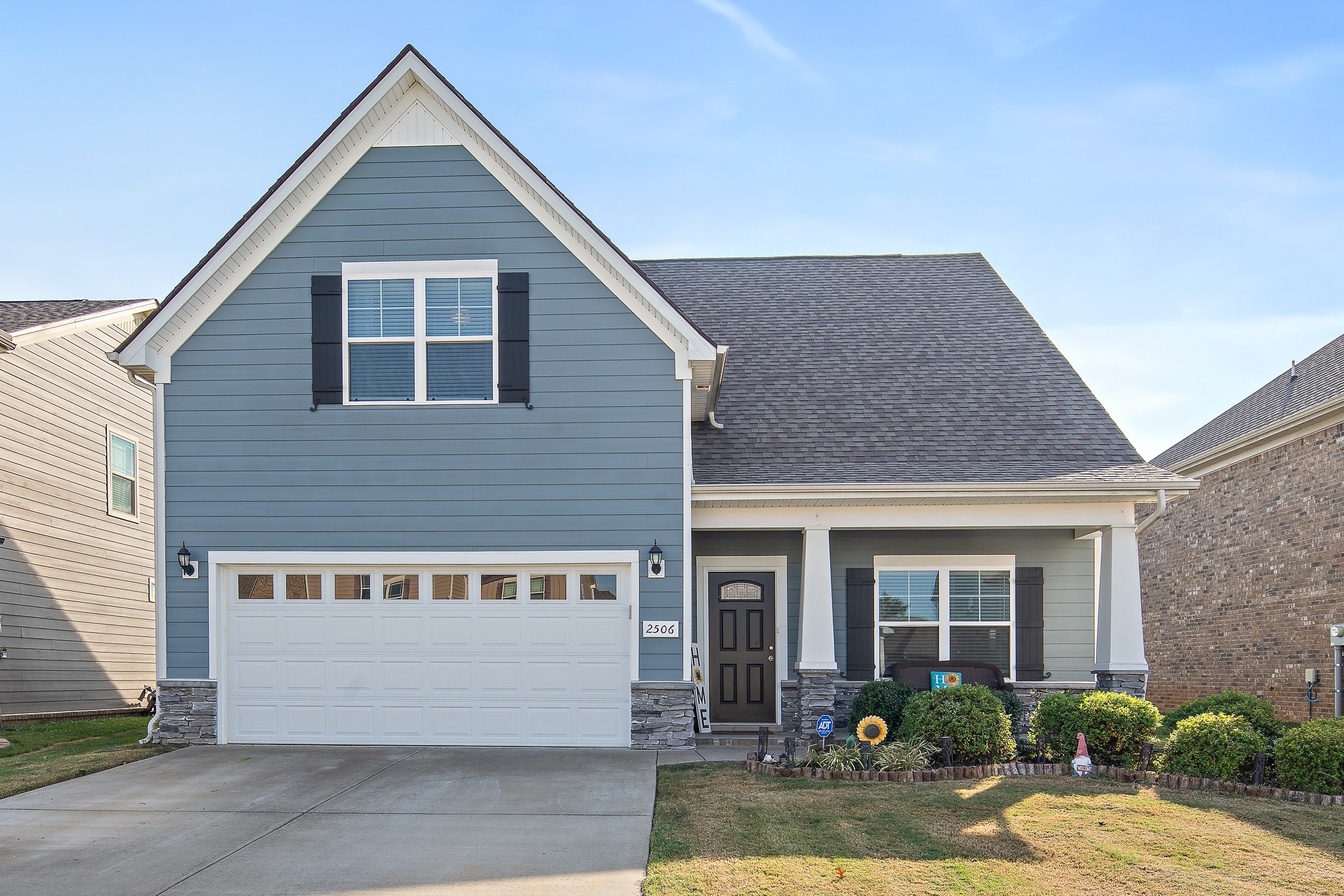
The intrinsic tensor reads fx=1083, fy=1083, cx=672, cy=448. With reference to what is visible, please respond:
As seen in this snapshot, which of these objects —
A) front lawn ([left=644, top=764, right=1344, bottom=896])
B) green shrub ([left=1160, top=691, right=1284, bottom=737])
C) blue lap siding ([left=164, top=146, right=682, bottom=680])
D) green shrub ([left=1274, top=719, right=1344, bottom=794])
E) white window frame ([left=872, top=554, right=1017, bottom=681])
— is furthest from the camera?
white window frame ([left=872, top=554, right=1017, bottom=681])

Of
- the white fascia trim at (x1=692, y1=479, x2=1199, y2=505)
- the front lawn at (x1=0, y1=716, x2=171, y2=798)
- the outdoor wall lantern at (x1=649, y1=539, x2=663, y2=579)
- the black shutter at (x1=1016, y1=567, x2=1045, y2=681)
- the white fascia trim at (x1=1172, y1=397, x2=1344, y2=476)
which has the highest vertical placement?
the white fascia trim at (x1=1172, y1=397, x2=1344, y2=476)

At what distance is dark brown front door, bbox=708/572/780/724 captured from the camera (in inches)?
531

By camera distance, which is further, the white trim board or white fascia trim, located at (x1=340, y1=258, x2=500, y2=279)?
the white trim board

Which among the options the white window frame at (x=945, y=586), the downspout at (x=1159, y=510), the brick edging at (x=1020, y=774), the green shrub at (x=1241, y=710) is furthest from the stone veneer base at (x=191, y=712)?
→ the downspout at (x=1159, y=510)

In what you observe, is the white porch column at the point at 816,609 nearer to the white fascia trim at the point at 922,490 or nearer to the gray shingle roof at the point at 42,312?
the white fascia trim at the point at 922,490

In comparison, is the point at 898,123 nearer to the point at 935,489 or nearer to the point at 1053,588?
the point at 935,489

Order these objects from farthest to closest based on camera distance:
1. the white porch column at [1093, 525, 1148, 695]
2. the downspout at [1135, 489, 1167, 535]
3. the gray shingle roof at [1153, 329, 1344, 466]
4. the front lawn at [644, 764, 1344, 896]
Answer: the gray shingle roof at [1153, 329, 1344, 466]
the white porch column at [1093, 525, 1148, 695]
the downspout at [1135, 489, 1167, 535]
the front lawn at [644, 764, 1344, 896]

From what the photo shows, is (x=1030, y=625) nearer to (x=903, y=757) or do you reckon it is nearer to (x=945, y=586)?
(x=945, y=586)

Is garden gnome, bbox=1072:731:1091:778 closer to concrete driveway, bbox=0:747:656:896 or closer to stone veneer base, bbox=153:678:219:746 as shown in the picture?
concrete driveway, bbox=0:747:656:896

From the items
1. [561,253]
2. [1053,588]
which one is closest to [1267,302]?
[1053,588]

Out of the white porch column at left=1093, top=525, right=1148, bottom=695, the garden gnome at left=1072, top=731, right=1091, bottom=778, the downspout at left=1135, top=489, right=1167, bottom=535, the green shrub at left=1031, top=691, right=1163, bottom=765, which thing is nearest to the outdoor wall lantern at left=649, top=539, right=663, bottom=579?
the green shrub at left=1031, top=691, right=1163, bottom=765

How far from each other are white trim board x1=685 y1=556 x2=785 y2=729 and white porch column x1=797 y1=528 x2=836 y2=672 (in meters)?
0.99

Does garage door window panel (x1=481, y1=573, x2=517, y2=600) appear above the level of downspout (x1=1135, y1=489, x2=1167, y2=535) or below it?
below

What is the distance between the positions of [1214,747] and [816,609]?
175 inches
